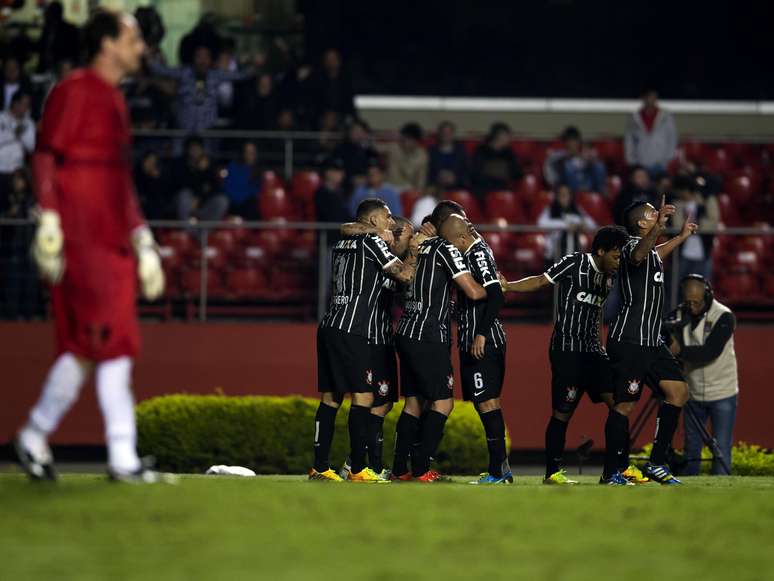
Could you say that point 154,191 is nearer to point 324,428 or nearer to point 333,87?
point 333,87

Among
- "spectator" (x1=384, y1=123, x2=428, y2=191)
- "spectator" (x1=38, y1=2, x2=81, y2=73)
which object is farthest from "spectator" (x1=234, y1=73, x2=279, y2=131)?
"spectator" (x1=38, y1=2, x2=81, y2=73)

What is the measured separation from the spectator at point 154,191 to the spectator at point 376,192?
2.22 meters

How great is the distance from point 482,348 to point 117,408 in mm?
4581

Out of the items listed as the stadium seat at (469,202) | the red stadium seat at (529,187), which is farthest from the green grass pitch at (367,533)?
the red stadium seat at (529,187)

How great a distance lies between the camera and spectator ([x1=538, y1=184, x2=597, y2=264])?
1700 cm

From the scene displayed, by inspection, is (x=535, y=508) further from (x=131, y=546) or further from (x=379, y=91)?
(x=379, y=91)

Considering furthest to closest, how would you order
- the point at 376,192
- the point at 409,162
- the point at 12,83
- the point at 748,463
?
the point at 12,83 → the point at 409,162 → the point at 376,192 → the point at 748,463

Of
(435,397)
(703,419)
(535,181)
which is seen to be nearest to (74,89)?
(435,397)

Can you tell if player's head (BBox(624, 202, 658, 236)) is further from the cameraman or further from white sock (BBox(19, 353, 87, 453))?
white sock (BBox(19, 353, 87, 453))

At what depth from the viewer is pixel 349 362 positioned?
11.7 metres

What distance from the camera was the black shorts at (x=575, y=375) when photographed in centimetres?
1178

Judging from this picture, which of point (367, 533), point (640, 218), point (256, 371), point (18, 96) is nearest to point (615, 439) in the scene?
point (640, 218)

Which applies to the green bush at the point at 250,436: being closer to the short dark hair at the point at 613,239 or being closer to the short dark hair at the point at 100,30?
the short dark hair at the point at 613,239

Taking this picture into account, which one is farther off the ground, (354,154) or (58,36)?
(58,36)
